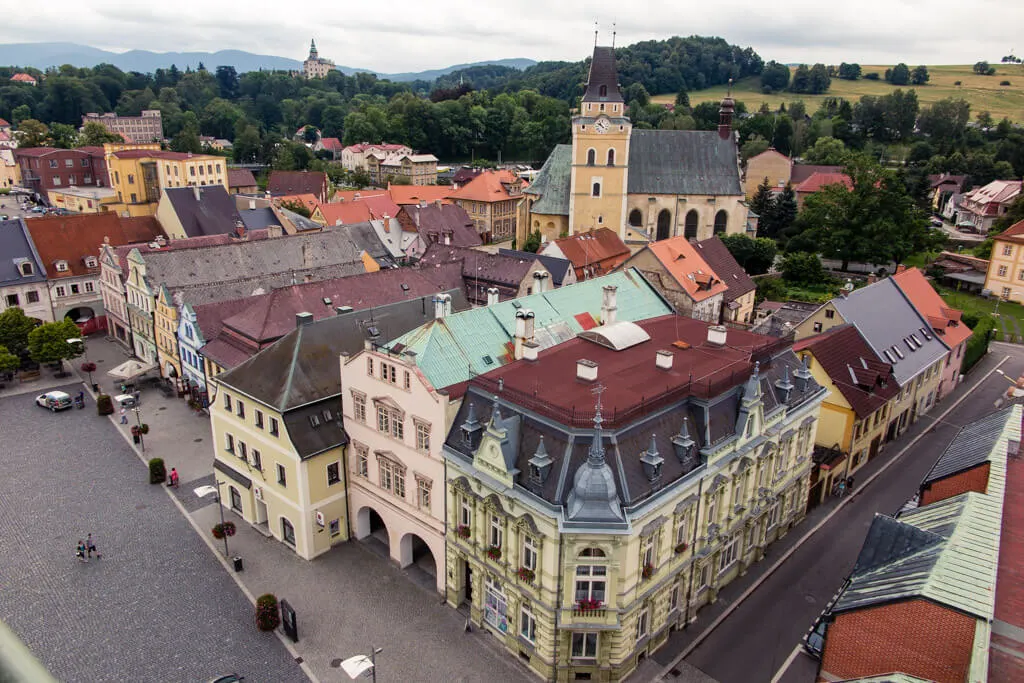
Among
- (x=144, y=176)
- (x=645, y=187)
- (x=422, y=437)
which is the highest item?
(x=645, y=187)

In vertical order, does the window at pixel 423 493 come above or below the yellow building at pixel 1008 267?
below

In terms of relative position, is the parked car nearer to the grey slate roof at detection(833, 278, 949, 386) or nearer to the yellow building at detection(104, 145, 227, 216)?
the grey slate roof at detection(833, 278, 949, 386)

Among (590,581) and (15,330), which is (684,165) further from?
(15,330)

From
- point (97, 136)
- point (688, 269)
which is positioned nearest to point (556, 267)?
point (688, 269)

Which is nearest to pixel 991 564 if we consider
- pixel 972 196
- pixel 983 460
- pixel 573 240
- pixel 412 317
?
pixel 983 460

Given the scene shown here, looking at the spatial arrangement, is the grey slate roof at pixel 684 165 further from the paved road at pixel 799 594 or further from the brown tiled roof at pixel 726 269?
the paved road at pixel 799 594

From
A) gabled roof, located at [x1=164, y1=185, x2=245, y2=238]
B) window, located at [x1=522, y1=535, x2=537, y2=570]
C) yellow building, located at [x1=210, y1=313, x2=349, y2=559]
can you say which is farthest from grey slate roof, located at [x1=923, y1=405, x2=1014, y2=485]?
gabled roof, located at [x1=164, y1=185, x2=245, y2=238]

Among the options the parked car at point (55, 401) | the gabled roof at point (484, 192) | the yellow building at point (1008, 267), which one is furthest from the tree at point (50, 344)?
the yellow building at point (1008, 267)
